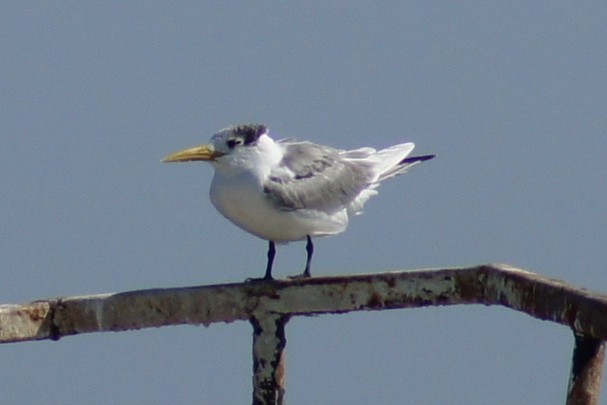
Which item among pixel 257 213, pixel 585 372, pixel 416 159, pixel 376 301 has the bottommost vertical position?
pixel 585 372

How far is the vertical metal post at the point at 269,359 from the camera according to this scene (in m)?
5.56

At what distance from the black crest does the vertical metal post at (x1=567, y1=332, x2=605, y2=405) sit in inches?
123

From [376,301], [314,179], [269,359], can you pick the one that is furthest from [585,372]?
[314,179]

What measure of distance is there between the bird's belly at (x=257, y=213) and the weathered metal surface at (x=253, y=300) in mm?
1697

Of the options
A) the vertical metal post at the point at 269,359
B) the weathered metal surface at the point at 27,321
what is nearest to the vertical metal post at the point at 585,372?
the vertical metal post at the point at 269,359

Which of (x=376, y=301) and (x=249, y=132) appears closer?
(x=376, y=301)

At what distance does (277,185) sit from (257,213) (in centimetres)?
23

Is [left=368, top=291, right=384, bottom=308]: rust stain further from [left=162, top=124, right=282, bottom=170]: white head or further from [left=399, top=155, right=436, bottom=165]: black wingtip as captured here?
[left=399, top=155, right=436, bottom=165]: black wingtip

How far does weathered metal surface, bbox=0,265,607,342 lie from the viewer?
208 inches

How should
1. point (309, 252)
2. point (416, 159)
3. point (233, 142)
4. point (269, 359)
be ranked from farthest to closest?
point (416, 159) → point (309, 252) → point (233, 142) → point (269, 359)

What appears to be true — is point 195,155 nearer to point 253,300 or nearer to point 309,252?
point 309,252

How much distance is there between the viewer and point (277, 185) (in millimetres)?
7570

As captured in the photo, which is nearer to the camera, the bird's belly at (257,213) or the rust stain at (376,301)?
the rust stain at (376,301)

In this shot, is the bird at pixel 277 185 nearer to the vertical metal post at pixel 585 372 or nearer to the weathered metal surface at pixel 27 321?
the weathered metal surface at pixel 27 321
